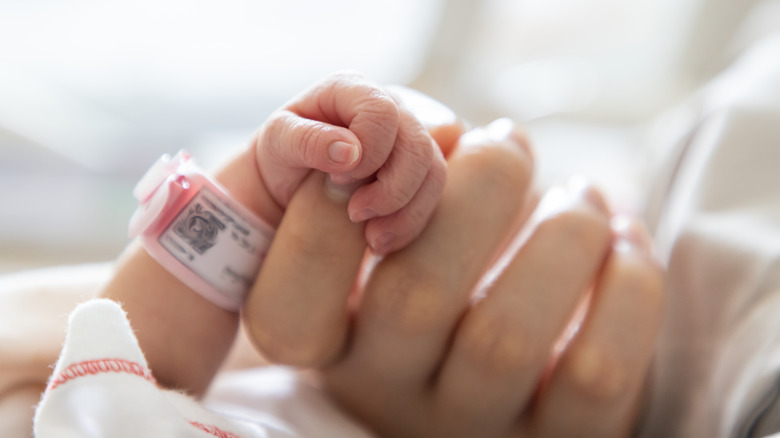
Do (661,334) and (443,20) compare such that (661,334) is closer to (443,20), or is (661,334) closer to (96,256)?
(96,256)

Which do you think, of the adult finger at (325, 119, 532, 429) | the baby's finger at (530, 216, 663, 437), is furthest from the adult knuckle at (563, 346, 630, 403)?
the adult finger at (325, 119, 532, 429)

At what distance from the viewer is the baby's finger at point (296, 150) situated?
1.45 ft

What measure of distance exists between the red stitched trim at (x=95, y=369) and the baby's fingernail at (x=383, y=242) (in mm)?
184

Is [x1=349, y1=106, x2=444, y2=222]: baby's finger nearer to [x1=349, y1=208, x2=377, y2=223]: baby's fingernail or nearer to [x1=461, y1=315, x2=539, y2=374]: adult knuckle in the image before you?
[x1=349, y1=208, x2=377, y2=223]: baby's fingernail

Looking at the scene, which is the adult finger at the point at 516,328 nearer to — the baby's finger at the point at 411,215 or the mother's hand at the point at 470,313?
the mother's hand at the point at 470,313

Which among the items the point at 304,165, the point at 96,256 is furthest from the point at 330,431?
the point at 96,256

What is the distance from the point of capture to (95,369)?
42 centimetres

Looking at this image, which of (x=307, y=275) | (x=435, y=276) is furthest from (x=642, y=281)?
(x=307, y=275)

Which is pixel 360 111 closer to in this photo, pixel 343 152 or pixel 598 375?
pixel 343 152

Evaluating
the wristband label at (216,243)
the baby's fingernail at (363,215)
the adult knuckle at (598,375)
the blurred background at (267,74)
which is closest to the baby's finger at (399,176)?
the baby's fingernail at (363,215)

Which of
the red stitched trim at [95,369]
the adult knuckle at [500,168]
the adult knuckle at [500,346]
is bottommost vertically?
the red stitched trim at [95,369]

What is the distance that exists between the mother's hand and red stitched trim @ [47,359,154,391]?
0.39 feet

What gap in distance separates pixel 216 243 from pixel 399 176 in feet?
0.52

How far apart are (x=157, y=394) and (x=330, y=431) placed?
0.18 m
